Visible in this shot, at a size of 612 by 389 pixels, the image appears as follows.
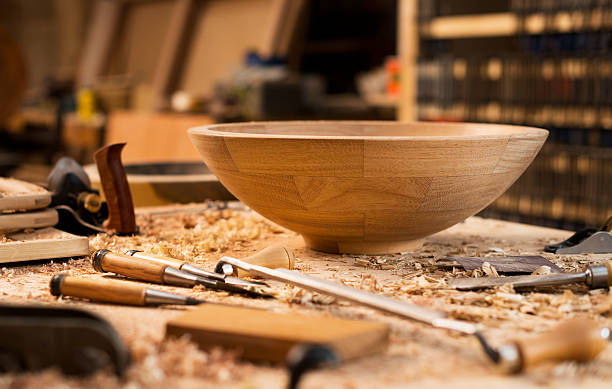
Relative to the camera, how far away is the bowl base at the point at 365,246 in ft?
3.13

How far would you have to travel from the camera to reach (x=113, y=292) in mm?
723

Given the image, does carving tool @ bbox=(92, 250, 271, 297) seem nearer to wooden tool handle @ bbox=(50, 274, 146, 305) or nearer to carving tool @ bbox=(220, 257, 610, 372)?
wooden tool handle @ bbox=(50, 274, 146, 305)

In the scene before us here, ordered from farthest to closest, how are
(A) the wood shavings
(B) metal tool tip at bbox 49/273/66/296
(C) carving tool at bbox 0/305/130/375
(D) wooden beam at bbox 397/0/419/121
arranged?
(D) wooden beam at bbox 397/0/419/121
(A) the wood shavings
(B) metal tool tip at bbox 49/273/66/296
(C) carving tool at bbox 0/305/130/375

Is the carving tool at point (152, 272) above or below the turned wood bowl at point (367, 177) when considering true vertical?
below

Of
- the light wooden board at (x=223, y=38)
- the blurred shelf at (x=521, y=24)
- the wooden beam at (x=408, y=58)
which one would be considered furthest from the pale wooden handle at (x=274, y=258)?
the light wooden board at (x=223, y=38)

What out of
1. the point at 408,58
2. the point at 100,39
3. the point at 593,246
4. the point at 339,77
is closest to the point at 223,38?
the point at 339,77

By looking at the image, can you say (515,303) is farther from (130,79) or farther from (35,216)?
(130,79)

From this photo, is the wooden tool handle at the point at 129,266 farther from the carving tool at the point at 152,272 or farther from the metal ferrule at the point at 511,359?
the metal ferrule at the point at 511,359

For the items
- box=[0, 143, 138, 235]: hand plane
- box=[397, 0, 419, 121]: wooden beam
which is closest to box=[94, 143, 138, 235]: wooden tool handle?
box=[0, 143, 138, 235]: hand plane

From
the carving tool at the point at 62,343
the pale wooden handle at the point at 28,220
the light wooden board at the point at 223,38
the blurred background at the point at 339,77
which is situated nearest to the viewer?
the carving tool at the point at 62,343

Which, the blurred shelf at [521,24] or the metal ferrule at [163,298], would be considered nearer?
the metal ferrule at [163,298]

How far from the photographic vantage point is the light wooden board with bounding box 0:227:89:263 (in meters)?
0.88

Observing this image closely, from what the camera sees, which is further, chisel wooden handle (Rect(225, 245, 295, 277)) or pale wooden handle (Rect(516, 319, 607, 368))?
chisel wooden handle (Rect(225, 245, 295, 277))

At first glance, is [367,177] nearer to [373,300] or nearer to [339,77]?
[373,300]
